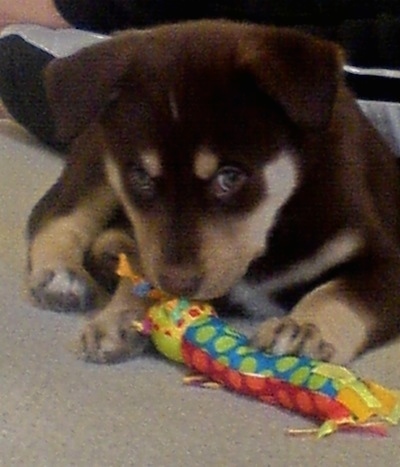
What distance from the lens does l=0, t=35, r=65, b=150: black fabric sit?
228 cm

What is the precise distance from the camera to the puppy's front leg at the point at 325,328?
1268 mm

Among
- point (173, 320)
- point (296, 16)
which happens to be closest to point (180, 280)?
point (173, 320)

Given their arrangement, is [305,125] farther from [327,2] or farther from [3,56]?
[3,56]

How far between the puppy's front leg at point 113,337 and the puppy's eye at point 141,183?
0.16 m

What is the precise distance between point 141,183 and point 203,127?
133 millimetres

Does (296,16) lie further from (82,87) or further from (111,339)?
(111,339)

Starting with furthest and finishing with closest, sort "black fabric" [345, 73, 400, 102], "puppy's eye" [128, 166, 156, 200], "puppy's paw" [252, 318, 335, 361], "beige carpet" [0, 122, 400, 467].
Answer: "black fabric" [345, 73, 400, 102] → "puppy's eye" [128, 166, 156, 200] → "puppy's paw" [252, 318, 335, 361] → "beige carpet" [0, 122, 400, 467]

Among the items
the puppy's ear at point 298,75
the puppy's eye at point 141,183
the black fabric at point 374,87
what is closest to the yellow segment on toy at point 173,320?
the puppy's eye at point 141,183

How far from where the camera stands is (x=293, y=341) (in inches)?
49.7

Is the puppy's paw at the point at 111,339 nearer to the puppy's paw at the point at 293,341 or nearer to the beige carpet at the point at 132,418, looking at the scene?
the beige carpet at the point at 132,418

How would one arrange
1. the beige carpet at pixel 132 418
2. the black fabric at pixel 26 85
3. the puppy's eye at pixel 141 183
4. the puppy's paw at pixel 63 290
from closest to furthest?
the beige carpet at pixel 132 418, the puppy's eye at pixel 141 183, the puppy's paw at pixel 63 290, the black fabric at pixel 26 85

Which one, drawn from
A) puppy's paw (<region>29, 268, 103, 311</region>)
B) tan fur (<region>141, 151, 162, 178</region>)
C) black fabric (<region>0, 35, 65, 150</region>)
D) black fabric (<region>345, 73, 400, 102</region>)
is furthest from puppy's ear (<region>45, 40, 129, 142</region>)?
black fabric (<region>0, 35, 65, 150</region>)

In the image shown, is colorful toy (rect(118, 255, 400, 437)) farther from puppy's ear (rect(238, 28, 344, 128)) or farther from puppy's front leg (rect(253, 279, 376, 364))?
puppy's ear (rect(238, 28, 344, 128))

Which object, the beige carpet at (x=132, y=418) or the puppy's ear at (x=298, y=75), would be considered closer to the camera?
the beige carpet at (x=132, y=418)
